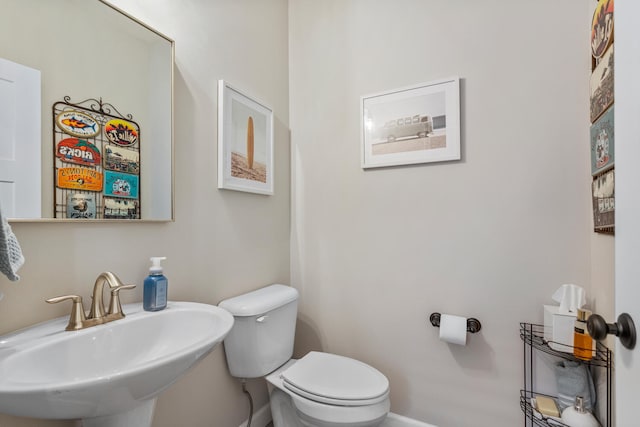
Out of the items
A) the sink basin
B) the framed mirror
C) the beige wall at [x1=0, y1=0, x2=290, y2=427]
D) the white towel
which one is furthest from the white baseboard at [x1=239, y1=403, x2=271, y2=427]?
the white towel

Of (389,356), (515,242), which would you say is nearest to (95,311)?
(389,356)

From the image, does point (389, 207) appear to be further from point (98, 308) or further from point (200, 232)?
point (98, 308)

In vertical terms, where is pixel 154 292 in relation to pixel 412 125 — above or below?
below

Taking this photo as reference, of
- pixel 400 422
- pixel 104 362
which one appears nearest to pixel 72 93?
pixel 104 362

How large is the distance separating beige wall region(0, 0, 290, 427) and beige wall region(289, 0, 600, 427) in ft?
0.69

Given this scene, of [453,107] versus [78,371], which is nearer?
[78,371]

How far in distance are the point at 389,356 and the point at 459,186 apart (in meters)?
0.94

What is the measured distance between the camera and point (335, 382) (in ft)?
4.35

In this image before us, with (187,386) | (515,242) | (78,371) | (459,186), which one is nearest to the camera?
(78,371)

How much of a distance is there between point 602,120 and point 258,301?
4.80 ft

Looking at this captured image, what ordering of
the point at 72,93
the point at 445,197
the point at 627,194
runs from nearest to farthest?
the point at 627,194 → the point at 72,93 → the point at 445,197

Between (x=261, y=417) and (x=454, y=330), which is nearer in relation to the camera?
(x=454, y=330)

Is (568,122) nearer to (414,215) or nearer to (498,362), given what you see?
(414,215)

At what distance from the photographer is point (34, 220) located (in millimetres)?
847
